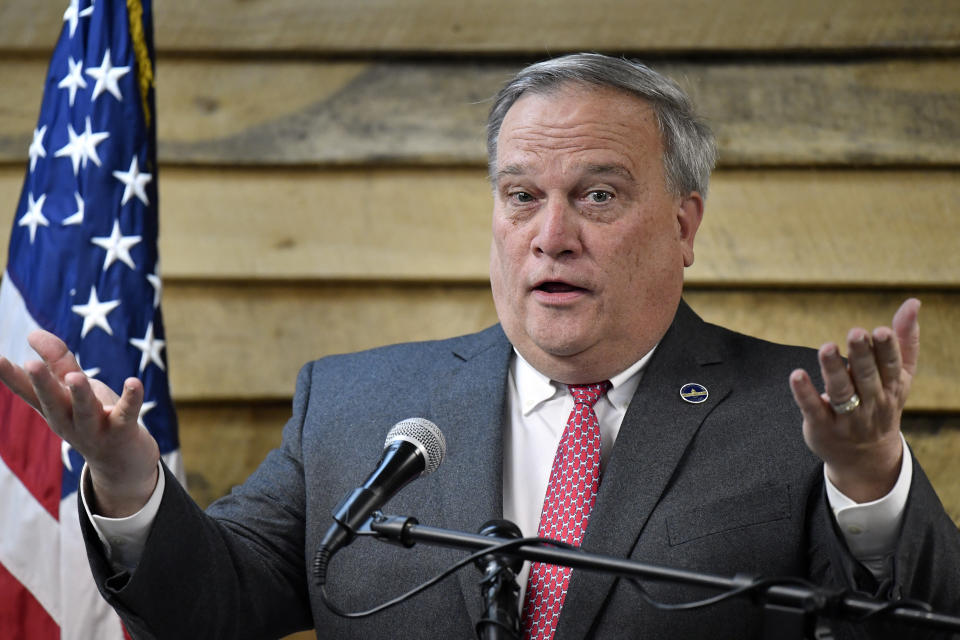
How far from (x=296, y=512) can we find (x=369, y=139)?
1.05 m

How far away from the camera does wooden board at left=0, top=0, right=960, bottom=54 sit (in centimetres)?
252

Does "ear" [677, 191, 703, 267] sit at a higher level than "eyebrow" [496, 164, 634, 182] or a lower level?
Result: lower

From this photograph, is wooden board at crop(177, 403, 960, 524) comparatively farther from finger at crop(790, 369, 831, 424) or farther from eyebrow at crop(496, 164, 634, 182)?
finger at crop(790, 369, 831, 424)

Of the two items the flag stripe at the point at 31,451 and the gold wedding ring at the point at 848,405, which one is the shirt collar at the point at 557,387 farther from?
the flag stripe at the point at 31,451

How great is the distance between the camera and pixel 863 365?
4.03 feet

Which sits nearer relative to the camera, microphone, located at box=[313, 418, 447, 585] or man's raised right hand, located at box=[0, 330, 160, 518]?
microphone, located at box=[313, 418, 447, 585]

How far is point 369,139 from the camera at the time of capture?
2596 mm

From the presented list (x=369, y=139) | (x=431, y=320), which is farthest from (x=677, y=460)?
(x=369, y=139)

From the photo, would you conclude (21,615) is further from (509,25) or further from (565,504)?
(509,25)

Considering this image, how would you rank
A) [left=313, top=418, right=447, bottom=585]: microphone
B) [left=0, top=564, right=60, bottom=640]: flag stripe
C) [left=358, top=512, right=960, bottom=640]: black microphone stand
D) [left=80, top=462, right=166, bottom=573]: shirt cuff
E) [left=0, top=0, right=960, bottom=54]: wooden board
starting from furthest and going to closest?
1. [left=0, top=0, right=960, bottom=54]: wooden board
2. [left=0, top=564, right=60, bottom=640]: flag stripe
3. [left=80, top=462, right=166, bottom=573]: shirt cuff
4. [left=313, top=418, right=447, bottom=585]: microphone
5. [left=358, top=512, right=960, bottom=640]: black microphone stand

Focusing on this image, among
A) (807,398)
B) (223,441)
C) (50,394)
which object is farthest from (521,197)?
(223,441)

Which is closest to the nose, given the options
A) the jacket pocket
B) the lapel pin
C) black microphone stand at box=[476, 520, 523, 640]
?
the lapel pin

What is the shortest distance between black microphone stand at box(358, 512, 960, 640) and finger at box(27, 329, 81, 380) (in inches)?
19.8

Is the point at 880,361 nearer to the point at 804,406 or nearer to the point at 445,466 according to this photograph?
the point at 804,406
